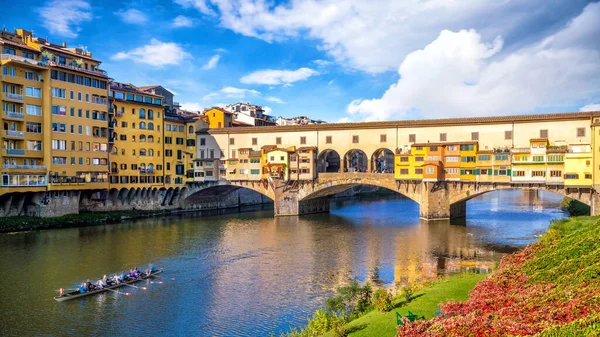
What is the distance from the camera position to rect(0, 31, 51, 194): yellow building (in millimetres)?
49781

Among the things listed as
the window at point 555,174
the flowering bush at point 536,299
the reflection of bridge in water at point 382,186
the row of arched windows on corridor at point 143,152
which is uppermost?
the row of arched windows on corridor at point 143,152

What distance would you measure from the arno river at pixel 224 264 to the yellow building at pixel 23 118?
7.31m

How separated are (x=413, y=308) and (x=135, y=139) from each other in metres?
55.2

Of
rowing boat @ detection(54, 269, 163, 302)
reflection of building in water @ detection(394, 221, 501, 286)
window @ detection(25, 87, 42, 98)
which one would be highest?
window @ detection(25, 87, 42, 98)

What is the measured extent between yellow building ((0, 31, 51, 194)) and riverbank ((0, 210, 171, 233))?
3487mm

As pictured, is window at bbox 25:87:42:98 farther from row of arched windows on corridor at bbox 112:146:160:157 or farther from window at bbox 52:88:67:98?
row of arched windows on corridor at bbox 112:146:160:157

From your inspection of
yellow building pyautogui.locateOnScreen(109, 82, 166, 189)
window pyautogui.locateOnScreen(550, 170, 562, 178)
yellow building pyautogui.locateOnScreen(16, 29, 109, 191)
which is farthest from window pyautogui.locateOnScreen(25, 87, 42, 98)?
window pyautogui.locateOnScreen(550, 170, 562, 178)

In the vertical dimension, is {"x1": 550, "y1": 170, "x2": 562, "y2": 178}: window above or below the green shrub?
above

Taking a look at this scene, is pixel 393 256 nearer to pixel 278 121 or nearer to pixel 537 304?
pixel 537 304

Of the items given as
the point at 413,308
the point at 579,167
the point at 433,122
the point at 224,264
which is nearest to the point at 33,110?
the point at 224,264

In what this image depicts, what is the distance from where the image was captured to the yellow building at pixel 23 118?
49781 millimetres

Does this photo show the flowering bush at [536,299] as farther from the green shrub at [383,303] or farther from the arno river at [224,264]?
the arno river at [224,264]

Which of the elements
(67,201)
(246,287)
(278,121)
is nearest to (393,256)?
(246,287)

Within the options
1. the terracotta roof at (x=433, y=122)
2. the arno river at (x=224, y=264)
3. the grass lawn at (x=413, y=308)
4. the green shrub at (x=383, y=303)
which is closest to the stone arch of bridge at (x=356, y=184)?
the arno river at (x=224, y=264)
